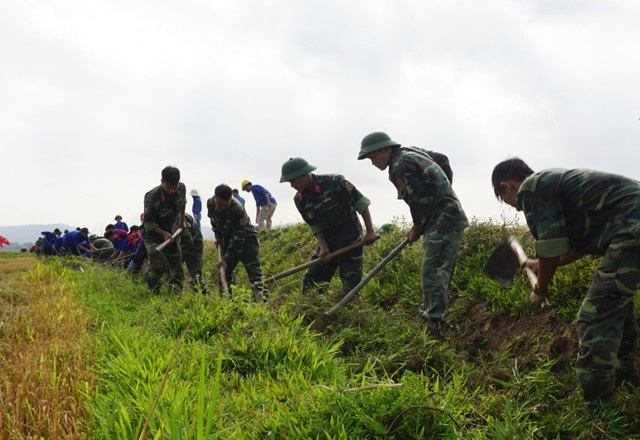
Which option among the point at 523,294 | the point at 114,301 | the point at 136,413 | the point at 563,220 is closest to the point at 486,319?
the point at 523,294

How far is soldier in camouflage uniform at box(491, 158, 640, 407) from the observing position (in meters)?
2.47

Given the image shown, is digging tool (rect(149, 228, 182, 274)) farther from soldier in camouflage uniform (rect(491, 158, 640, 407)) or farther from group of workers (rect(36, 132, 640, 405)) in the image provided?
soldier in camouflage uniform (rect(491, 158, 640, 407))

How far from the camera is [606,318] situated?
2.48 meters

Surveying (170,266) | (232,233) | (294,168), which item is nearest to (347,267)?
(294,168)

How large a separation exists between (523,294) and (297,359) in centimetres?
249

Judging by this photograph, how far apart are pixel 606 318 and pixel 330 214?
3.58 m

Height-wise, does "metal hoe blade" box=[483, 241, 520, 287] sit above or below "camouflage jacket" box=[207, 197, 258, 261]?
below

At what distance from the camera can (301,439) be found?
6.46 feet

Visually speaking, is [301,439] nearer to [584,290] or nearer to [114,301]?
[584,290]

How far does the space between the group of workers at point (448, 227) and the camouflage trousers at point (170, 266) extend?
0.02 meters

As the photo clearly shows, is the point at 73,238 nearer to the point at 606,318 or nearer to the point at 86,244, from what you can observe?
the point at 86,244

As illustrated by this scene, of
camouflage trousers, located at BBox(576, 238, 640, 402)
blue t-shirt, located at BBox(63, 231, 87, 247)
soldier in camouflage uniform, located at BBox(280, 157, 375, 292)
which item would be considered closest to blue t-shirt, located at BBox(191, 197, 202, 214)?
blue t-shirt, located at BBox(63, 231, 87, 247)

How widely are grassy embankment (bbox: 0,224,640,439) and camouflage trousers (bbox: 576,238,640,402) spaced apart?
0.19 metres

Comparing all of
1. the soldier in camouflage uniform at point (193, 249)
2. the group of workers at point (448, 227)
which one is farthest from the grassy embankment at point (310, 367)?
the soldier in camouflage uniform at point (193, 249)
